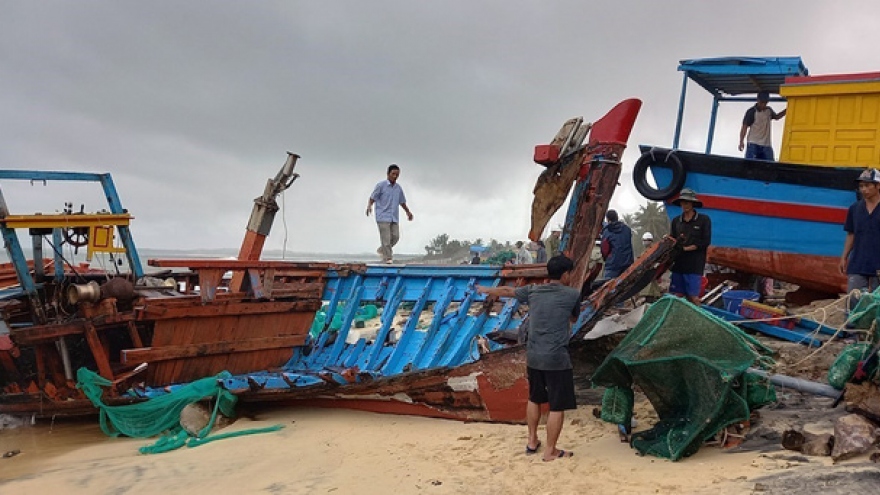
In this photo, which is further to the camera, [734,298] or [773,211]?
[773,211]

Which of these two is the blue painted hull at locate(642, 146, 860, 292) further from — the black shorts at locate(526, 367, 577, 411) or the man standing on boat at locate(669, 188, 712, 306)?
the black shorts at locate(526, 367, 577, 411)

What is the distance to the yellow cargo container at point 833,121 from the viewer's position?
25.7ft

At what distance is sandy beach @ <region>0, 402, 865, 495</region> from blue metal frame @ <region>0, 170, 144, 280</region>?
1.72 metres

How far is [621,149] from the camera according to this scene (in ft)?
20.4

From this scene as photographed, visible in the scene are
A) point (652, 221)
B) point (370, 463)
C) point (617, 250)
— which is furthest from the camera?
point (652, 221)

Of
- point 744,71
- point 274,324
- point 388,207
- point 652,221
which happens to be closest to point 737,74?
point 744,71

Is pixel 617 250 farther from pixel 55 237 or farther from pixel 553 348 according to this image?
pixel 55 237

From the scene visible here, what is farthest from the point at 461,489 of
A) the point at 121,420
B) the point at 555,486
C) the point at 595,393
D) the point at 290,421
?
the point at 121,420

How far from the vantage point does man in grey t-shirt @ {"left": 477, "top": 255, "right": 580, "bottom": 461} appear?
4586 millimetres

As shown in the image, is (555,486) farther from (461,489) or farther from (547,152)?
(547,152)

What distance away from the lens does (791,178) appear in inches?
317

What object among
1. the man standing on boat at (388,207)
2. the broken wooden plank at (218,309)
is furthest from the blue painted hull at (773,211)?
the broken wooden plank at (218,309)

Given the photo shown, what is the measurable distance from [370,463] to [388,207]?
5.03m

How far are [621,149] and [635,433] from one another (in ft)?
8.85
